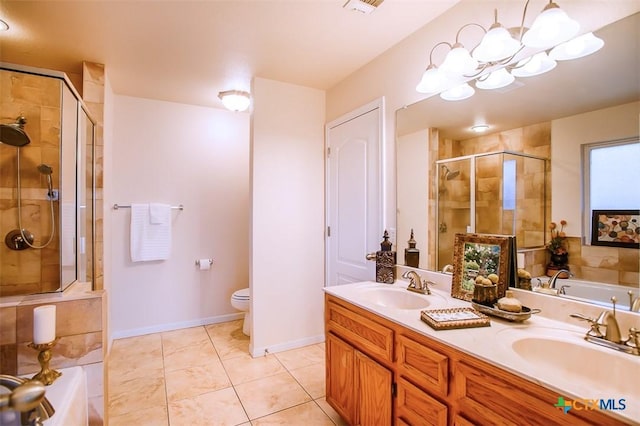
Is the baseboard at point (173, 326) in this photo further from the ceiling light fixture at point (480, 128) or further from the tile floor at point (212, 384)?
the ceiling light fixture at point (480, 128)

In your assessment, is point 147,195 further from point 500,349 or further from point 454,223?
point 500,349

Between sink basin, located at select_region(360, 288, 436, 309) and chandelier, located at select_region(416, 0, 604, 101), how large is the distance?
121 cm

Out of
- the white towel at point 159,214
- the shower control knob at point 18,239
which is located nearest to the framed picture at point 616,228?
the shower control knob at point 18,239

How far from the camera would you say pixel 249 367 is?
2555 mm

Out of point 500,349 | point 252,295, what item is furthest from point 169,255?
point 500,349

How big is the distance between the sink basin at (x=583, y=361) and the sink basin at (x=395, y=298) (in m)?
0.60

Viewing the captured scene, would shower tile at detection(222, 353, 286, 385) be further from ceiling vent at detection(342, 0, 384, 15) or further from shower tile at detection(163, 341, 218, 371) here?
ceiling vent at detection(342, 0, 384, 15)

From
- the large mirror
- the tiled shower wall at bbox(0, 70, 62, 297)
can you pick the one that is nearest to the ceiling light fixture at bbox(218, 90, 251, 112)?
the tiled shower wall at bbox(0, 70, 62, 297)

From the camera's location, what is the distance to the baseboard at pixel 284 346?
2748mm

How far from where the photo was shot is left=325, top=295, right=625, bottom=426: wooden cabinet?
2.94ft

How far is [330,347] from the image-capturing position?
1891mm

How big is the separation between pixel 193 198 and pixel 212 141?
70 centimetres

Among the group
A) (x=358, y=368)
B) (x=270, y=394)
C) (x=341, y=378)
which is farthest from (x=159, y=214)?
(x=358, y=368)

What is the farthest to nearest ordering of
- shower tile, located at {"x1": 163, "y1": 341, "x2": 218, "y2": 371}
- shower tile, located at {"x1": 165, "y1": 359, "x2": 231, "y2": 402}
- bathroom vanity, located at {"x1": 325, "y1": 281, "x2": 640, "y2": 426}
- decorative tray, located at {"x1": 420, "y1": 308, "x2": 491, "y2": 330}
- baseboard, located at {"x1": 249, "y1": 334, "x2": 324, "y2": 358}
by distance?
1. baseboard, located at {"x1": 249, "y1": 334, "x2": 324, "y2": 358}
2. shower tile, located at {"x1": 163, "y1": 341, "x2": 218, "y2": 371}
3. shower tile, located at {"x1": 165, "y1": 359, "x2": 231, "y2": 402}
4. decorative tray, located at {"x1": 420, "y1": 308, "x2": 491, "y2": 330}
5. bathroom vanity, located at {"x1": 325, "y1": 281, "x2": 640, "y2": 426}
